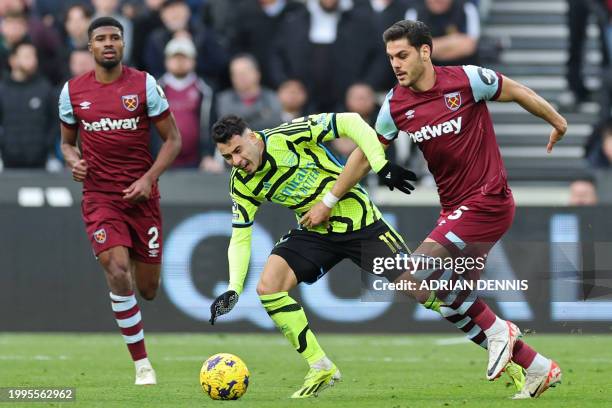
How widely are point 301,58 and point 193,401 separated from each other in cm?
915

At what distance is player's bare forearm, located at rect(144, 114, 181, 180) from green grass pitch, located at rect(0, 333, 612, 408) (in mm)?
1733

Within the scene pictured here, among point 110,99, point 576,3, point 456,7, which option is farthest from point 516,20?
point 110,99

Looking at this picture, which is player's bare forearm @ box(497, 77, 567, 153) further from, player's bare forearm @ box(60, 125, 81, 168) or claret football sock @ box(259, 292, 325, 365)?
player's bare forearm @ box(60, 125, 81, 168)

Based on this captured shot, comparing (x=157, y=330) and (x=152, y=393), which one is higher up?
(x=152, y=393)

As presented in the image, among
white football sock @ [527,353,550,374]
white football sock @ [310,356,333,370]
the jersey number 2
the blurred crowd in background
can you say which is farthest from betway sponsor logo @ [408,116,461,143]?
the blurred crowd in background

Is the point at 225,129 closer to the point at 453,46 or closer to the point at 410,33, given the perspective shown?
the point at 410,33

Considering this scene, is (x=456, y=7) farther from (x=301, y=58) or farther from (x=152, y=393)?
(x=152, y=393)

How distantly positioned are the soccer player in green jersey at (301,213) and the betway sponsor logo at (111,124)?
4.84 ft

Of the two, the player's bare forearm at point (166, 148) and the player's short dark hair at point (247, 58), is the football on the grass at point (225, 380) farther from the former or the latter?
the player's short dark hair at point (247, 58)

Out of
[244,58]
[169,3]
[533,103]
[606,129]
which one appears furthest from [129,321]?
[606,129]

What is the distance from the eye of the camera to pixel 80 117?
11.4 metres

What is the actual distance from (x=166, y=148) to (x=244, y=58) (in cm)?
629

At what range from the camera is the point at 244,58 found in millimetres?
17562

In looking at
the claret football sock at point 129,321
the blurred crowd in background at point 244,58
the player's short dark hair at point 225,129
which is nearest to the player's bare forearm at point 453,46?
the blurred crowd in background at point 244,58
